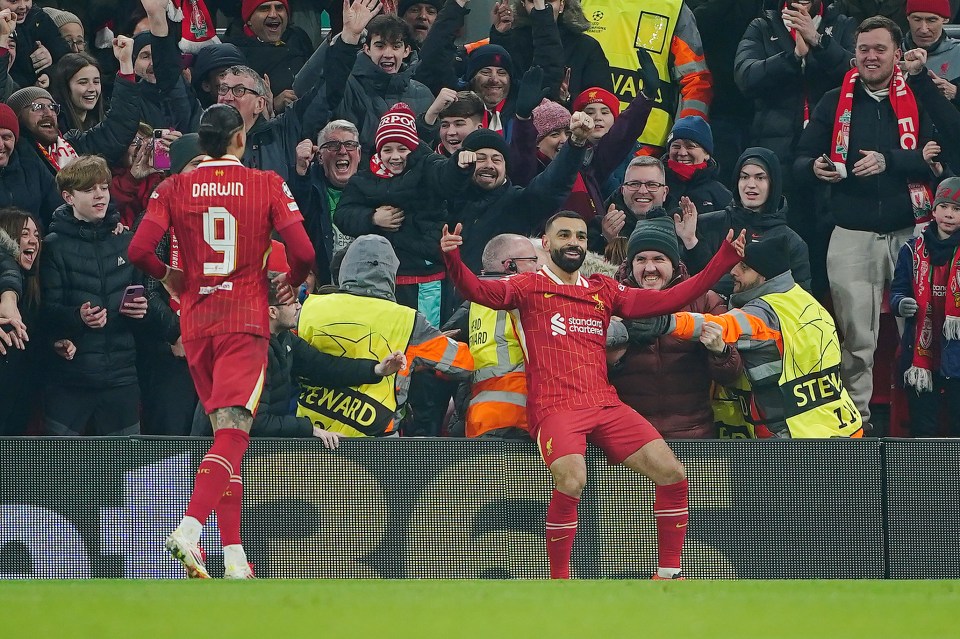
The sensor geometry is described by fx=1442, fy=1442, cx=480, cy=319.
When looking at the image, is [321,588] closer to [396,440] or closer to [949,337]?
[396,440]

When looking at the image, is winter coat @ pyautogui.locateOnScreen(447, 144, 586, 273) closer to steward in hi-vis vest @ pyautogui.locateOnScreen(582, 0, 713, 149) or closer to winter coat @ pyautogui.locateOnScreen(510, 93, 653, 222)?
winter coat @ pyautogui.locateOnScreen(510, 93, 653, 222)

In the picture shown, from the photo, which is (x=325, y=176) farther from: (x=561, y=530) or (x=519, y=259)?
(x=561, y=530)

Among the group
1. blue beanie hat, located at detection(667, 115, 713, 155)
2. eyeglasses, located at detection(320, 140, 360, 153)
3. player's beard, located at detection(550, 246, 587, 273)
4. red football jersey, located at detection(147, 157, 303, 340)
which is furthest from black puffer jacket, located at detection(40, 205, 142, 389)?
blue beanie hat, located at detection(667, 115, 713, 155)

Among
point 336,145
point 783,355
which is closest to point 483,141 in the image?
point 336,145

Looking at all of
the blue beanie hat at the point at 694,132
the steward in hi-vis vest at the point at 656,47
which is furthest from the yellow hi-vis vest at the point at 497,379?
the steward in hi-vis vest at the point at 656,47

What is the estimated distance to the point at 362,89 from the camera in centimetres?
970

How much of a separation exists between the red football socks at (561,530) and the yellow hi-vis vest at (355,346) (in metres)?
1.38

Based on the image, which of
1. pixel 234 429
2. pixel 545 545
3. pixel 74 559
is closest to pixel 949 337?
pixel 545 545

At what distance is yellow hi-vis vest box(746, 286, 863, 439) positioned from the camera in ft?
25.2

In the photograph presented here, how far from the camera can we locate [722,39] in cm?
1055

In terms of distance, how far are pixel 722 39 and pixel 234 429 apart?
5779 millimetres

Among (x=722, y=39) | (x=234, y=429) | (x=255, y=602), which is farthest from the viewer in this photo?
(x=722, y=39)

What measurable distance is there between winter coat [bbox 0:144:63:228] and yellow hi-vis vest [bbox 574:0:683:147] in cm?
Result: 396

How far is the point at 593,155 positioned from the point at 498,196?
0.93m
